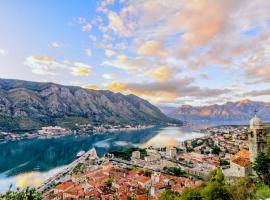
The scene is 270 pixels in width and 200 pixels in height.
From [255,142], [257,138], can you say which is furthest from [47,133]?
[257,138]

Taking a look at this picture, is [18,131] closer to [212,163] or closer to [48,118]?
[48,118]

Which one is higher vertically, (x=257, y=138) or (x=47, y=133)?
(x=257, y=138)

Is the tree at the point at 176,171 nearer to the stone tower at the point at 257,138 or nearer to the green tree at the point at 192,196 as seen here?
the stone tower at the point at 257,138

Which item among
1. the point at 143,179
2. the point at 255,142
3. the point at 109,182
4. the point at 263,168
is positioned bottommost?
the point at 109,182

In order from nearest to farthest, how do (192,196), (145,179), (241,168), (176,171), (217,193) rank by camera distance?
(217,193) → (192,196) → (241,168) → (145,179) → (176,171)

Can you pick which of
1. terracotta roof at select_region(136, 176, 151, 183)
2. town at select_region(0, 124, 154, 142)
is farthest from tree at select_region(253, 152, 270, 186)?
town at select_region(0, 124, 154, 142)

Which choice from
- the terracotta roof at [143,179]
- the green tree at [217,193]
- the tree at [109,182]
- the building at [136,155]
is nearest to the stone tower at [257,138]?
the green tree at [217,193]

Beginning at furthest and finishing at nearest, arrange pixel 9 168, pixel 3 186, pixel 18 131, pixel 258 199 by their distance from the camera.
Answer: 1. pixel 18 131
2. pixel 9 168
3. pixel 3 186
4. pixel 258 199

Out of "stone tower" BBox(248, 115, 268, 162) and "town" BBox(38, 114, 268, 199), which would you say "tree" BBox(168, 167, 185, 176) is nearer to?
"town" BBox(38, 114, 268, 199)

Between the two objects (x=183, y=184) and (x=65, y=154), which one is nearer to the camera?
(x=183, y=184)

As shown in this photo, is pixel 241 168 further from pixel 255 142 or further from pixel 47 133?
pixel 47 133

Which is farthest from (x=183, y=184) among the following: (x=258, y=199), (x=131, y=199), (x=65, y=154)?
(x=65, y=154)
